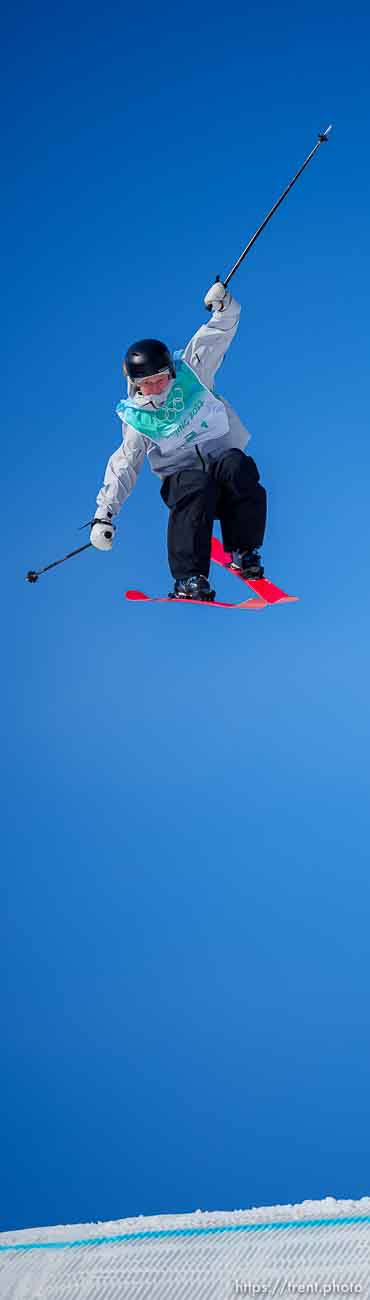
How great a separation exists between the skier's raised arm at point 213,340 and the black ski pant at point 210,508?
307mm

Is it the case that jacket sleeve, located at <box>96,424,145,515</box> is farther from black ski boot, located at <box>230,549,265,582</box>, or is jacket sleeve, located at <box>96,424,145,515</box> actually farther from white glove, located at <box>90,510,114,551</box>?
black ski boot, located at <box>230,549,265,582</box>

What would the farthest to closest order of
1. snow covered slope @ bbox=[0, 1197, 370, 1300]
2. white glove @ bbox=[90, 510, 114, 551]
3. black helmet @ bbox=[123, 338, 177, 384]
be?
white glove @ bbox=[90, 510, 114, 551], black helmet @ bbox=[123, 338, 177, 384], snow covered slope @ bbox=[0, 1197, 370, 1300]

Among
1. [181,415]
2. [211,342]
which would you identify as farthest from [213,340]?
[181,415]

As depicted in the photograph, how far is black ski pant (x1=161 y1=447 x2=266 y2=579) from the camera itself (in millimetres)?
4742

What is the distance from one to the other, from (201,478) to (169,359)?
1.39ft

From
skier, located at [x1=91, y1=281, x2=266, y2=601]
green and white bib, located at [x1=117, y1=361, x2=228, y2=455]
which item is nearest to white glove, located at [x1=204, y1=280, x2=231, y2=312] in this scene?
skier, located at [x1=91, y1=281, x2=266, y2=601]

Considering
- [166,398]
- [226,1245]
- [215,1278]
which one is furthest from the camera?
[166,398]

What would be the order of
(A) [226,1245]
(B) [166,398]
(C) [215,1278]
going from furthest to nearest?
(B) [166,398] < (A) [226,1245] < (C) [215,1278]

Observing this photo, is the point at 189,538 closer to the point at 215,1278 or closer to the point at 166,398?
the point at 166,398

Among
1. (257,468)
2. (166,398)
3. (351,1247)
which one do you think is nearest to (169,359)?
(166,398)

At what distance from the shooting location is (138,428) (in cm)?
481

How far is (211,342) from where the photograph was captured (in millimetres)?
4824

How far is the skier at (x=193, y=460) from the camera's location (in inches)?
186

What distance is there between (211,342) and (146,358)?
1.17 feet
